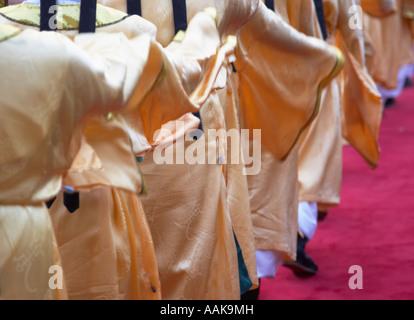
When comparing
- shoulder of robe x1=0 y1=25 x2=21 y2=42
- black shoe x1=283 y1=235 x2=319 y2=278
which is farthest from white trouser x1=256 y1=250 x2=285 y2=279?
shoulder of robe x1=0 y1=25 x2=21 y2=42

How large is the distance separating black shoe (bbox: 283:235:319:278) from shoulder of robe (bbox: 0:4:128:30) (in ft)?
5.29

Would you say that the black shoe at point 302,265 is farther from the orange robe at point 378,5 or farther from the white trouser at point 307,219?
the orange robe at point 378,5

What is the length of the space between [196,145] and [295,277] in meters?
1.23

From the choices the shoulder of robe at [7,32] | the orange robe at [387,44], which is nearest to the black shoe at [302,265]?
the shoulder of robe at [7,32]

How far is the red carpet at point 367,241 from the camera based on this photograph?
2.77 m

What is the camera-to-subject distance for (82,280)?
59.9 inches

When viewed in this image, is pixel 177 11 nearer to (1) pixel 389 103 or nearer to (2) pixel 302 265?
(2) pixel 302 265

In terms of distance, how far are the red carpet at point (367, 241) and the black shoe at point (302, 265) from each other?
3 cm

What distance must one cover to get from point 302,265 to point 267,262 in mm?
410

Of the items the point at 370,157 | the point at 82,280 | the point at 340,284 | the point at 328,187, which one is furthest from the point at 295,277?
the point at 82,280

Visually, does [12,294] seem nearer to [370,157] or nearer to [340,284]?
[340,284]

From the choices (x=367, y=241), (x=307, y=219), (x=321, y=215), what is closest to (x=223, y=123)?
(x=307, y=219)

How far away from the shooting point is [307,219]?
2971 millimetres

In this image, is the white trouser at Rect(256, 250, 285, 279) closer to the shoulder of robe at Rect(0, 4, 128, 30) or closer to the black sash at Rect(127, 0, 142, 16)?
the black sash at Rect(127, 0, 142, 16)
